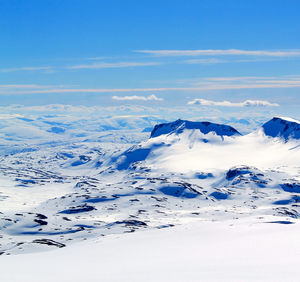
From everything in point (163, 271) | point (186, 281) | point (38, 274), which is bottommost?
point (38, 274)

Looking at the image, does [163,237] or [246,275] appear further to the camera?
[163,237]

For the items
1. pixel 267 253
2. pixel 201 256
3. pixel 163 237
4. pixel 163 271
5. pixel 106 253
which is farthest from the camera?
pixel 163 237

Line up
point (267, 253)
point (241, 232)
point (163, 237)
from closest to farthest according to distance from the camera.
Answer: point (267, 253) < point (241, 232) < point (163, 237)

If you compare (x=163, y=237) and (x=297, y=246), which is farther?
(x=163, y=237)

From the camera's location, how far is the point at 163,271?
46.3 metres

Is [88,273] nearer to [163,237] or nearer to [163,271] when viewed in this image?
[163,271]

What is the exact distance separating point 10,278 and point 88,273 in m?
11.5

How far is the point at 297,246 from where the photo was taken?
5800 centimetres

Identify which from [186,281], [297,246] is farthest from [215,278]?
[297,246]

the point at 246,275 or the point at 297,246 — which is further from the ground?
the point at 246,275

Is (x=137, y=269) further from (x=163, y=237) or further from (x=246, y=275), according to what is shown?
(x=163, y=237)

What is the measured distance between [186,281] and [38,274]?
88.6 ft

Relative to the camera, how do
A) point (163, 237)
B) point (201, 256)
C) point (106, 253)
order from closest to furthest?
point (201, 256) < point (106, 253) < point (163, 237)

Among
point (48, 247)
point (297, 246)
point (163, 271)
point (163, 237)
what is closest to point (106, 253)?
point (163, 237)
